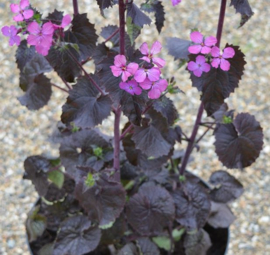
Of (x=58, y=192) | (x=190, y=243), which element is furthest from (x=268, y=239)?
(x=58, y=192)

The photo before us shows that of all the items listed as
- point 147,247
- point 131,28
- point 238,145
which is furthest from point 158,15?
point 147,247

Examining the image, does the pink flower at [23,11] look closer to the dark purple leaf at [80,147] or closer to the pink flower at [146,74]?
the pink flower at [146,74]

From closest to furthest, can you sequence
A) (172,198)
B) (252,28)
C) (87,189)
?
(87,189)
(172,198)
(252,28)

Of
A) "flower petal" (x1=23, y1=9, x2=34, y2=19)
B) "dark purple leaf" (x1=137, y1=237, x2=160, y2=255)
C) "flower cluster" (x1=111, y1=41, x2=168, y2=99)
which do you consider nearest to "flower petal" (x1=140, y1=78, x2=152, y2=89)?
"flower cluster" (x1=111, y1=41, x2=168, y2=99)

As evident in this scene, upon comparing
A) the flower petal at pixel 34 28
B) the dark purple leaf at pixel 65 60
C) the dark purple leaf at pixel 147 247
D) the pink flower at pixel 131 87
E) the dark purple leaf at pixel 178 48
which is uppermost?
the dark purple leaf at pixel 178 48

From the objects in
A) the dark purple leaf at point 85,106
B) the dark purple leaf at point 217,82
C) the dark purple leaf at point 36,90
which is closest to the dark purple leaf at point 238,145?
the dark purple leaf at point 217,82

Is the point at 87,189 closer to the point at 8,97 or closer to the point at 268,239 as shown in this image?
the point at 268,239
